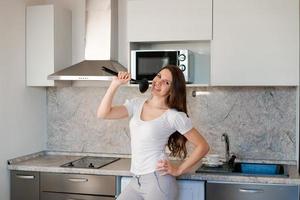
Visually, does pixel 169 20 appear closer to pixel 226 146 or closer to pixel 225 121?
pixel 225 121

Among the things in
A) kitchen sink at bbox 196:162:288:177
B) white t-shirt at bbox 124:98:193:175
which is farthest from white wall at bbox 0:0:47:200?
kitchen sink at bbox 196:162:288:177

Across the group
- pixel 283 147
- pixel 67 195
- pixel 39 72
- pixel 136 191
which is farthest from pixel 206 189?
pixel 39 72

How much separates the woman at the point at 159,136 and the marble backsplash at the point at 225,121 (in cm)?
89

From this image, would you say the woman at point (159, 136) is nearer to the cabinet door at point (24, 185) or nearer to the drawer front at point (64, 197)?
the drawer front at point (64, 197)

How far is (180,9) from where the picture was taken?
3.15 metres

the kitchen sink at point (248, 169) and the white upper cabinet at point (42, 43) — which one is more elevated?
the white upper cabinet at point (42, 43)

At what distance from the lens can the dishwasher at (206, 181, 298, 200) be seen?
2.80 metres

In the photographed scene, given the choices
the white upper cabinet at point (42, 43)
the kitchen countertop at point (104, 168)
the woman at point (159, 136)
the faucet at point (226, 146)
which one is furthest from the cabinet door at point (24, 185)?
the faucet at point (226, 146)

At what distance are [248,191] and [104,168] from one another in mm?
1051

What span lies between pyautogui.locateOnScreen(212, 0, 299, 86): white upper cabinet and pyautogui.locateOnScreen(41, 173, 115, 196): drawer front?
1.08 metres

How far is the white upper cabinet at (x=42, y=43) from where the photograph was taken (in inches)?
137

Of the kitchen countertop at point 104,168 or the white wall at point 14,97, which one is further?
the white wall at point 14,97

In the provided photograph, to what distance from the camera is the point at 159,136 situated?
8.41ft

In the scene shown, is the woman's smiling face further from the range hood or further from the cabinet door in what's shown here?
the cabinet door
